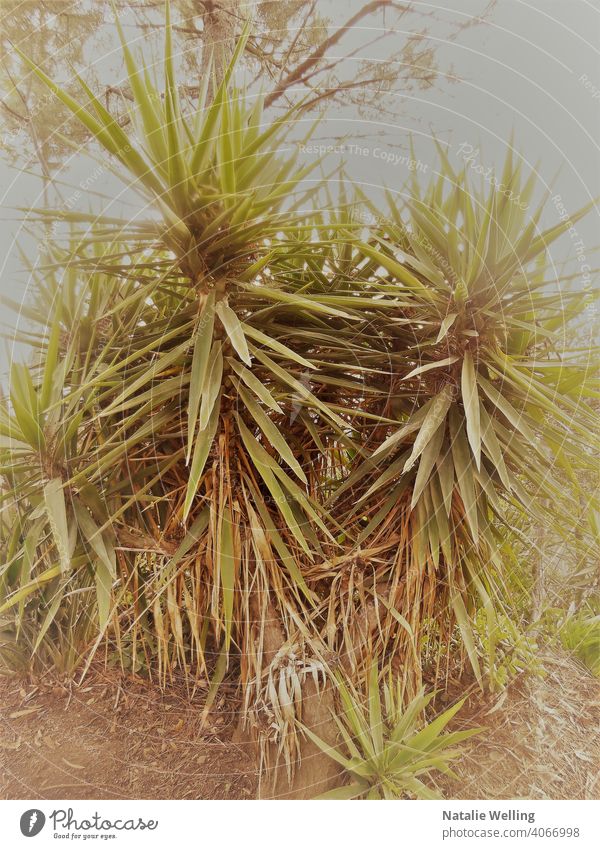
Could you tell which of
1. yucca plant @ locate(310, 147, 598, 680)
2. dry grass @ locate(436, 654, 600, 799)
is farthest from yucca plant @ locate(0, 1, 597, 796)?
dry grass @ locate(436, 654, 600, 799)

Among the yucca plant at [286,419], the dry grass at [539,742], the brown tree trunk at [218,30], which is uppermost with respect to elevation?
the brown tree trunk at [218,30]

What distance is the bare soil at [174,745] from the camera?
103 cm

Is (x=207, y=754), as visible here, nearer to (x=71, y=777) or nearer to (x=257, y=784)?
(x=257, y=784)

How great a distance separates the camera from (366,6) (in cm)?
107

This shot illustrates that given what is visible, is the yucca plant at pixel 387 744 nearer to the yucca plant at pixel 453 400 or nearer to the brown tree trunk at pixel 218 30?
the yucca plant at pixel 453 400

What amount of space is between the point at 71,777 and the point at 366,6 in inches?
58.8

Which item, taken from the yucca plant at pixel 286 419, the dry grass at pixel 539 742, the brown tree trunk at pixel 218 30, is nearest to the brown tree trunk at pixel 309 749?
the yucca plant at pixel 286 419

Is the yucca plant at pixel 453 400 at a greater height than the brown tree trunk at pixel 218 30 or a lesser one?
lesser

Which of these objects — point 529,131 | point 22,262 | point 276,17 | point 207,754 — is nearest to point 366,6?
point 276,17

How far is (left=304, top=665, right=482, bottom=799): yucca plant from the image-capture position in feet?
3.16

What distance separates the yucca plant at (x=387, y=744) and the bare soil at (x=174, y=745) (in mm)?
64

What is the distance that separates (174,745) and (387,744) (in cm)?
39

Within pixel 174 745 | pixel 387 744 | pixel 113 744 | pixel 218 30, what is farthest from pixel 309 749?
pixel 218 30
